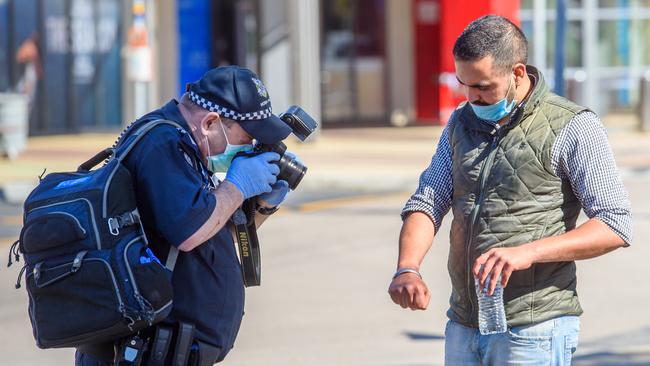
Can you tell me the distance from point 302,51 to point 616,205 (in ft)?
53.9

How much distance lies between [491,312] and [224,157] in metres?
0.95

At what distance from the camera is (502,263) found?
3477 mm

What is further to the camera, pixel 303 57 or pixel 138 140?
pixel 303 57

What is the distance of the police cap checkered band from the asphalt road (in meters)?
3.68

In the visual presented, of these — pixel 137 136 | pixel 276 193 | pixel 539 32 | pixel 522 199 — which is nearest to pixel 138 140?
pixel 137 136

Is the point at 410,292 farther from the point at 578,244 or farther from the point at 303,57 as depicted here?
the point at 303,57

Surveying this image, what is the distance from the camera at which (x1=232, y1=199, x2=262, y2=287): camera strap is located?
3.85 m

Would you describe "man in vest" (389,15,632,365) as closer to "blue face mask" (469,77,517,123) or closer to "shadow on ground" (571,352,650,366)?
"blue face mask" (469,77,517,123)

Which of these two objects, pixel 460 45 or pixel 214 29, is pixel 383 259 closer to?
pixel 460 45

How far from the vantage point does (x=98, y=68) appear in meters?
23.2

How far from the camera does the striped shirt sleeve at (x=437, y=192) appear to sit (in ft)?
13.0

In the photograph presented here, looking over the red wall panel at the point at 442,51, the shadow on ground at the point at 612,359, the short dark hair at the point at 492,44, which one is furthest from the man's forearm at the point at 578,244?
the red wall panel at the point at 442,51

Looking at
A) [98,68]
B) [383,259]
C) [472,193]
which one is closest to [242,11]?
[98,68]

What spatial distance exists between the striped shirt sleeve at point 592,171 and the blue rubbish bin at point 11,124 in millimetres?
15059
